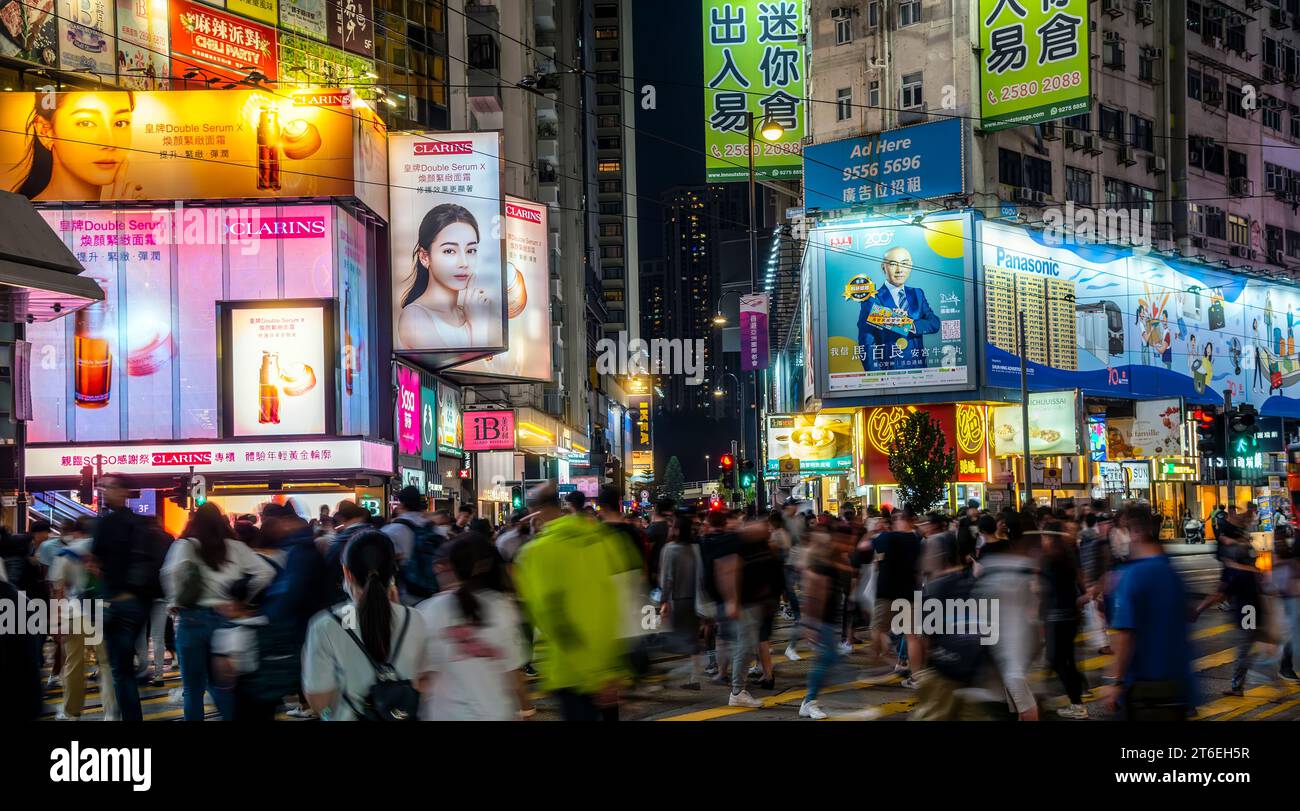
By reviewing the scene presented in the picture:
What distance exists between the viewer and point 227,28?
38.3 meters

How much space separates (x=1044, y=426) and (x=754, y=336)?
14033mm

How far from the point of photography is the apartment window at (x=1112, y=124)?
5503 centimetres

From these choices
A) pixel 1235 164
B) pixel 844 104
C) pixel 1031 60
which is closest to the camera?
pixel 1031 60

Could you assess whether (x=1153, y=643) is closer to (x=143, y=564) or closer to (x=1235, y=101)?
(x=143, y=564)

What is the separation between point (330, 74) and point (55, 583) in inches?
1245

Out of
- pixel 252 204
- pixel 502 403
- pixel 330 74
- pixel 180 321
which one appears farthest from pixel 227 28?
pixel 502 403

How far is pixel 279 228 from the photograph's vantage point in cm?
3350

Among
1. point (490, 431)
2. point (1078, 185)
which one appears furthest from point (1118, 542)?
point (1078, 185)

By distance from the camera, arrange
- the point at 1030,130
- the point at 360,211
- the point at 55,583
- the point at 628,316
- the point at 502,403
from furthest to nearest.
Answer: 1. the point at 628,316
2. the point at 502,403
3. the point at 1030,130
4. the point at 360,211
5. the point at 55,583

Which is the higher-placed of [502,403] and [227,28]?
[227,28]

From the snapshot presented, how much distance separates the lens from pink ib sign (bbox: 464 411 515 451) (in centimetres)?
4609

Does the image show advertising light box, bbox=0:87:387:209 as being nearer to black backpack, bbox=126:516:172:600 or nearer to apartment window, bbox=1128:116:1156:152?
black backpack, bbox=126:516:172:600
